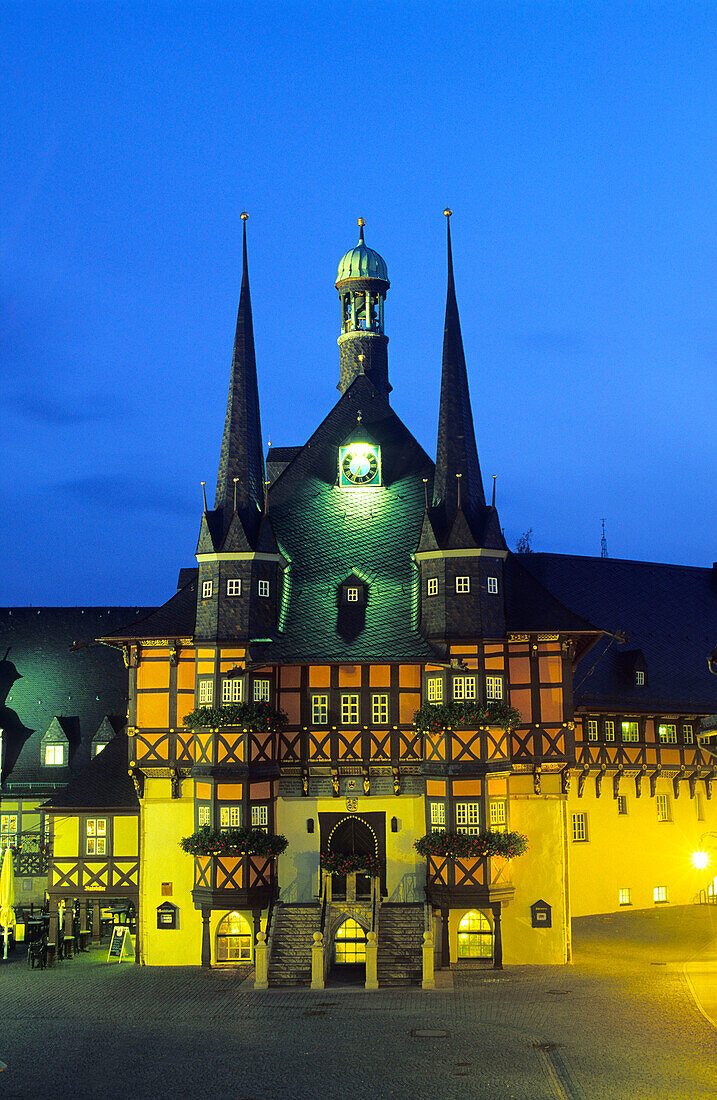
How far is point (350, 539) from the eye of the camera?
42.9m

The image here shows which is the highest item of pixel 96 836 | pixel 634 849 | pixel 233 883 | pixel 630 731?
pixel 630 731

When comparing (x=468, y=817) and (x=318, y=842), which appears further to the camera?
(x=318, y=842)

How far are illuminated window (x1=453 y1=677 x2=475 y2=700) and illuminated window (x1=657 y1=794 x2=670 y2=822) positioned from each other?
1556cm

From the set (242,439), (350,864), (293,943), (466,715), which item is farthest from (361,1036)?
(242,439)

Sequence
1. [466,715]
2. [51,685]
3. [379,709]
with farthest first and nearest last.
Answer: [51,685] → [379,709] → [466,715]

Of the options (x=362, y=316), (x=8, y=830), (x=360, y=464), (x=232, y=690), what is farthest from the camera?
(x=362, y=316)

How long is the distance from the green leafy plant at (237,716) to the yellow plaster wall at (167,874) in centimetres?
290

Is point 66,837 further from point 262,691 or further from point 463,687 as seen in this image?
point 463,687

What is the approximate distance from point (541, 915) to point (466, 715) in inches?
264

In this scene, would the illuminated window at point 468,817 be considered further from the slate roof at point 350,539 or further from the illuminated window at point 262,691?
the illuminated window at point 262,691

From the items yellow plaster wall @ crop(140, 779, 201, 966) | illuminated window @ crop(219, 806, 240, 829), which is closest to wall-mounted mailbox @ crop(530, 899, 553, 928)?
illuminated window @ crop(219, 806, 240, 829)

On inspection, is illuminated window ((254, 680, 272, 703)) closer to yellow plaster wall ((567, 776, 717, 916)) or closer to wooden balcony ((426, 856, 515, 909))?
wooden balcony ((426, 856, 515, 909))

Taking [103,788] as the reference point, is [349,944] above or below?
below

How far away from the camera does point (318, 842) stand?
130 feet
